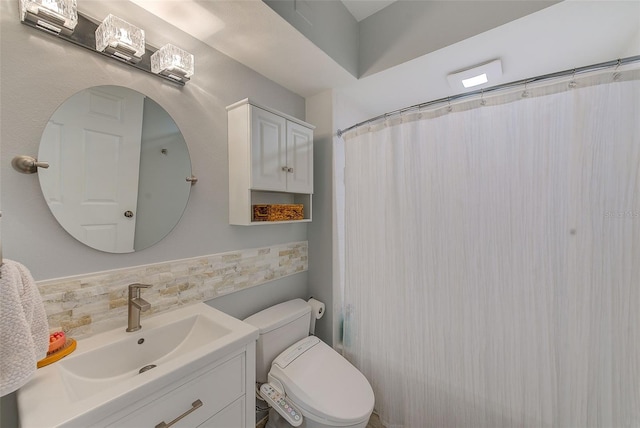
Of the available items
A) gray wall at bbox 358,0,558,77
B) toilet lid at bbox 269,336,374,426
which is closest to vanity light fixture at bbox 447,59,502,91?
gray wall at bbox 358,0,558,77

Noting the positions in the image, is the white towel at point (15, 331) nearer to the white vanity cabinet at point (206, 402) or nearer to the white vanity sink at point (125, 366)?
the white vanity sink at point (125, 366)

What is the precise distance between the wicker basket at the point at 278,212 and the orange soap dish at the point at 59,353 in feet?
2.82

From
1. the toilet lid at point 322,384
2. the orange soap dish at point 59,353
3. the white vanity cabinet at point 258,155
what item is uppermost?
the white vanity cabinet at point 258,155

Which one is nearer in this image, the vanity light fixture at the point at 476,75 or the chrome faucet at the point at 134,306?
the chrome faucet at the point at 134,306

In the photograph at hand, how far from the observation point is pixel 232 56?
4.76 feet

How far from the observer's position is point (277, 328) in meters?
1.44

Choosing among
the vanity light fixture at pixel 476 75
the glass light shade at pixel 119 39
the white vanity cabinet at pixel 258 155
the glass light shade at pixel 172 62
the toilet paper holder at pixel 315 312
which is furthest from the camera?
the toilet paper holder at pixel 315 312

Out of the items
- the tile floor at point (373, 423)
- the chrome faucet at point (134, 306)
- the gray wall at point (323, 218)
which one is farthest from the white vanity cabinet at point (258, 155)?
the tile floor at point (373, 423)

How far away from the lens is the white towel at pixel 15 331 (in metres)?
0.61

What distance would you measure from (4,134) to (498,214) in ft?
6.10

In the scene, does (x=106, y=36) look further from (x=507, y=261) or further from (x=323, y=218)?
(x=507, y=261)

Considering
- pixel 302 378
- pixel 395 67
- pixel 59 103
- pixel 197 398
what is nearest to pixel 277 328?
pixel 302 378

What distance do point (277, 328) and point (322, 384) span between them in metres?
0.38

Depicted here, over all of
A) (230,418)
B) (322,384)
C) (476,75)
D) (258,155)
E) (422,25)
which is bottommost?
(322,384)
